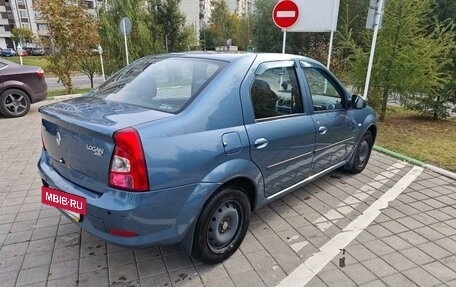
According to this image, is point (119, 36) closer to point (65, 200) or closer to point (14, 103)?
point (14, 103)

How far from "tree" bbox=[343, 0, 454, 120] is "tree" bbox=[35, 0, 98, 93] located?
8.83 meters

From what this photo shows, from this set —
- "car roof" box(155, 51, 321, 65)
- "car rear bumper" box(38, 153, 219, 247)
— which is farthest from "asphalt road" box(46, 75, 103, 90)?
"car rear bumper" box(38, 153, 219, 247)

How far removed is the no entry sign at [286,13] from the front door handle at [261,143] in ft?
17.8

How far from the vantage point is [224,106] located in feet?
8.18

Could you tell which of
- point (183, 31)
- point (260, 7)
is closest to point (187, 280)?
point (183, 31)

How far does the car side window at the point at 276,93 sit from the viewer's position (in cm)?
281

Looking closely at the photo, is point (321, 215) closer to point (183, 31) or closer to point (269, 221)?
point (269, 221)

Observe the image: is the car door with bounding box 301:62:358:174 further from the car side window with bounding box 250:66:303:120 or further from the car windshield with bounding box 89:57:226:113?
the car windshield with bounding box 89:57:226:113

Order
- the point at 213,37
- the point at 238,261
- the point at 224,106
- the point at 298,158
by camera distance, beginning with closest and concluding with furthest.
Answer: the point at 224,106 < the point at 238,261 < the point at 298,158 < the point at 213,37

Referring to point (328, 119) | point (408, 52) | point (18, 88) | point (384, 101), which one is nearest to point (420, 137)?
point (384, 101)

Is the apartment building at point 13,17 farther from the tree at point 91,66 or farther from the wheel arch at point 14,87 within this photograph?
the wheel arch at point 14,87

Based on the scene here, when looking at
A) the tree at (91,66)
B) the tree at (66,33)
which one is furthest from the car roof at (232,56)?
the tree at (91,66)

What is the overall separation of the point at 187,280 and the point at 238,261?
47 cm

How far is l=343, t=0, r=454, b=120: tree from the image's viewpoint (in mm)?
7617
